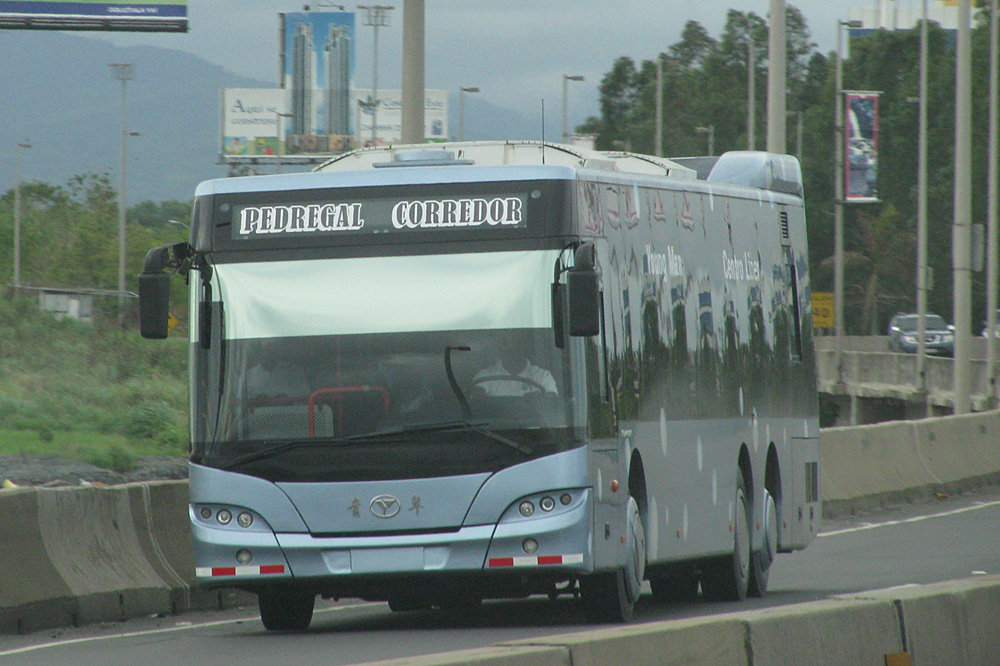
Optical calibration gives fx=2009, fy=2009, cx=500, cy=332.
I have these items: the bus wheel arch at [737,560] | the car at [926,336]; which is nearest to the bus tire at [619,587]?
the bus wheel arch at [737,560]

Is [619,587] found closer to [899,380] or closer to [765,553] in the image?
[765,553]

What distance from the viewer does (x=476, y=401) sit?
1152 centimetres

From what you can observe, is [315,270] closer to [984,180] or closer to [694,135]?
[984,180]

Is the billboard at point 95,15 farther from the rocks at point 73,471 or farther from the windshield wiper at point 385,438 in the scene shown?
the windshield wiper at point 385,438

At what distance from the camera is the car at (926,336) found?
79.3 meters

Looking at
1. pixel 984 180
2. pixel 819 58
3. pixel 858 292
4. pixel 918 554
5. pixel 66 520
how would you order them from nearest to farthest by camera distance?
1. pixel 66 520
2. pixel 918 554
3. pixel 984 180
4. pixel 858 292
5. pixel 819 58

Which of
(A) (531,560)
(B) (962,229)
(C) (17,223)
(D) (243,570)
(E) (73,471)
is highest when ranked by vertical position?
(C) (17,223)

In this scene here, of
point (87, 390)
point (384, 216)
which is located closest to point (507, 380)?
point (384, 216)

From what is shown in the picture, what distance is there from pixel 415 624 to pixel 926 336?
68222mm

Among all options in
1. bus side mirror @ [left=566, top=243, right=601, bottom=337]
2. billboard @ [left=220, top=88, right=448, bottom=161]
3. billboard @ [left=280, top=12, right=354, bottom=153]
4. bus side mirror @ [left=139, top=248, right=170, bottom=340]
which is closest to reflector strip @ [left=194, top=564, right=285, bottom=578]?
bus side mirror @ [left=139, top=248, right=170, bottom=340]

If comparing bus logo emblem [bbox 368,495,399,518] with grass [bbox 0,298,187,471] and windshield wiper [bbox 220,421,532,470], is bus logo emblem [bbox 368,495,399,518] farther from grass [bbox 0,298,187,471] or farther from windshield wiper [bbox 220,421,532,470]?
grass [bbox 0,298,187,471]

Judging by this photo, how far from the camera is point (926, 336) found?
79.4 m

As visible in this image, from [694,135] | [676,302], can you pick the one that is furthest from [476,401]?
[694,135]

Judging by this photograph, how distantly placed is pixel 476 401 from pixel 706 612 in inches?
128
